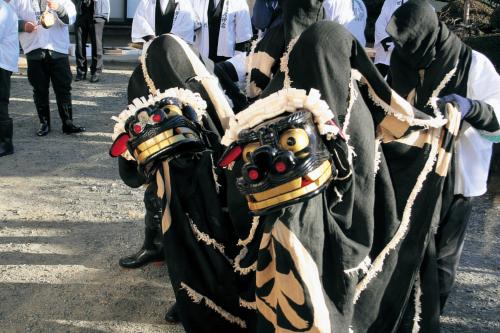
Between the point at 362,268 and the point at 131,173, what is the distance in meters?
1.16

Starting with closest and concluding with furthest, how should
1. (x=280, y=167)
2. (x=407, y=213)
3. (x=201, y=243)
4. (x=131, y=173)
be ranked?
(x=280, y=167), (x=407, y=213), (x=201, y=243), (x=131, y=173)

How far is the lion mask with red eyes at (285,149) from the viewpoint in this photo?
71.9 inches

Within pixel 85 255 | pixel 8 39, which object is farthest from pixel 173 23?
pixel 85 255

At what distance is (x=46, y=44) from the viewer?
6699 mm

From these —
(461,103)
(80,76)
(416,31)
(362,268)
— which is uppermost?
(416,31)

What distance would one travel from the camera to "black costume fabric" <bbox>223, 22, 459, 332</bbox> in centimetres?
200

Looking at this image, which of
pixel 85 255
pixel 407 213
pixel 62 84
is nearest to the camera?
pixel 407 213

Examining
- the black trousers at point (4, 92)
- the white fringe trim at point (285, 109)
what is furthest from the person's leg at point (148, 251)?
the black trousers at point (4, 92)

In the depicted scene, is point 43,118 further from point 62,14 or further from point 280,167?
point 280,167

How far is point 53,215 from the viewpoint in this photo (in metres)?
4.74

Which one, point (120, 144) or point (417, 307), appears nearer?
point (120, 144)

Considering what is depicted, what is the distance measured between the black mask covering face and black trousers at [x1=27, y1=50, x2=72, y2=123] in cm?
503

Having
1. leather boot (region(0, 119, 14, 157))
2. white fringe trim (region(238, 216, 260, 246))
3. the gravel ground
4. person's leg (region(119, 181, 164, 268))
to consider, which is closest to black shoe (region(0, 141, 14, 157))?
leather boot (region(0, 119, 14, 157))

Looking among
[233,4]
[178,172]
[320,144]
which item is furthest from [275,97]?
[233,4]
